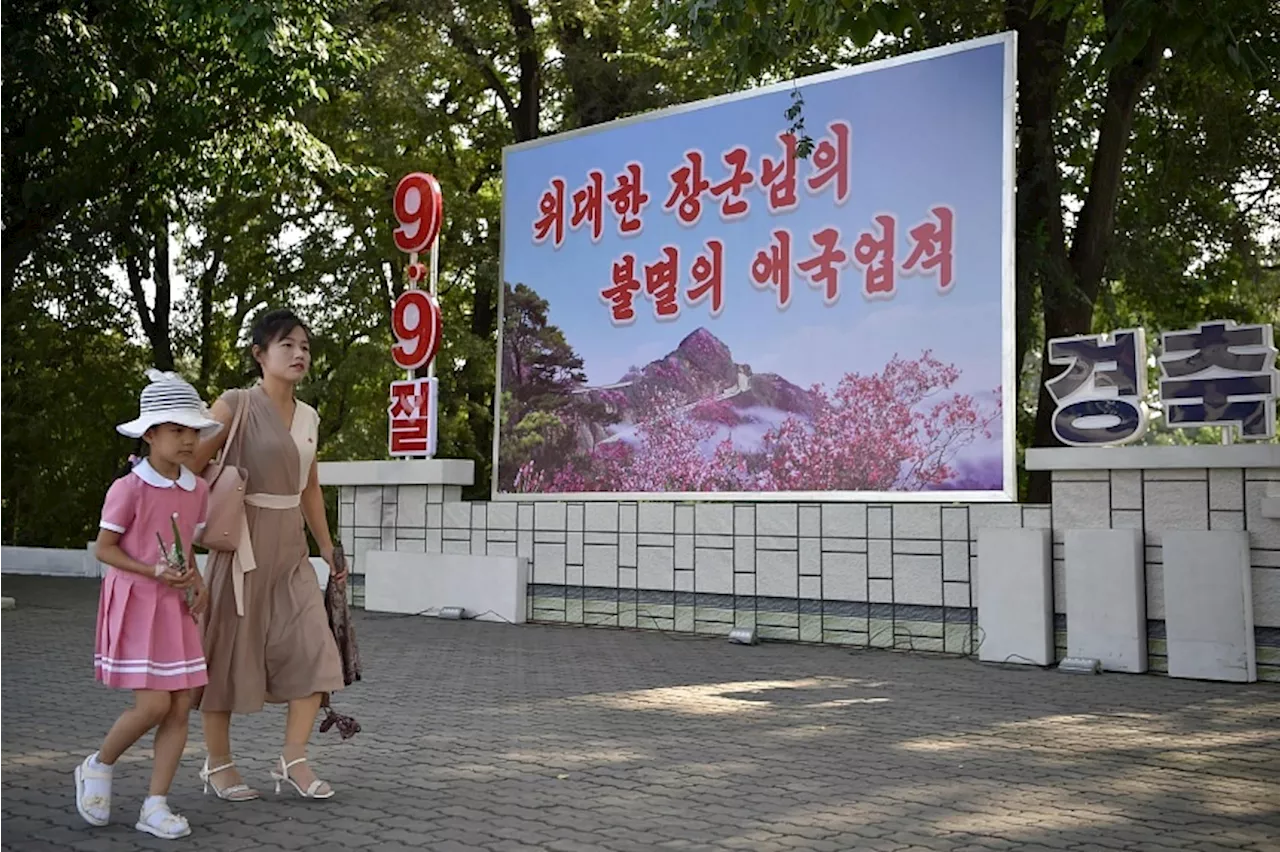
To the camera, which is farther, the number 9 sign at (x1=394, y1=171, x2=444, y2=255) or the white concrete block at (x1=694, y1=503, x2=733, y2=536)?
the number 9 sign at (x1=394, y1=171, x2=444, y2=255)

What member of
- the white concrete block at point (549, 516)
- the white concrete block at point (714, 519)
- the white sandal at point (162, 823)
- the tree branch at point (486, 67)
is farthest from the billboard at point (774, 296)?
the white sandal at point (162, 823)

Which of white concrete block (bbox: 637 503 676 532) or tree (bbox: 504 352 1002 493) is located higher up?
tree (bbox: 504 352 1002 493)

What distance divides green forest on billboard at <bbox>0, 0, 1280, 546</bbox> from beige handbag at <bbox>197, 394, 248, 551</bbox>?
3.69 m

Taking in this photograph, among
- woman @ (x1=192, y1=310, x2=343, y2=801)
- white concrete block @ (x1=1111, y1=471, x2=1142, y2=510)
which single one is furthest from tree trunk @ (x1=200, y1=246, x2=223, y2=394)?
woman @ (x1=192, y1=310, x2=343, y2=801)

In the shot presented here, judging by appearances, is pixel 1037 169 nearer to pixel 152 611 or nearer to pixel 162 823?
pixel 152 611

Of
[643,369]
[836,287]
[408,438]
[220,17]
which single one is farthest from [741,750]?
[220,17]

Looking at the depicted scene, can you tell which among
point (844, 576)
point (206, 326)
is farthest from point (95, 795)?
point (206, 326)

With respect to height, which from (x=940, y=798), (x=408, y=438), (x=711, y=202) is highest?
(x=711, y=202)

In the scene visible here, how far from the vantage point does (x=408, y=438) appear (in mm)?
14641

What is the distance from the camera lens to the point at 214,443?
16.9 feet

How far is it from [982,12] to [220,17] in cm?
768

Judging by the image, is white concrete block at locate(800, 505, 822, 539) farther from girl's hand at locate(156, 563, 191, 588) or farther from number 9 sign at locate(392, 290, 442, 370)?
girl's hand at locate(156, 563, 191, 588)

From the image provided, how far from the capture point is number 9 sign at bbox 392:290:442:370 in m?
14.3

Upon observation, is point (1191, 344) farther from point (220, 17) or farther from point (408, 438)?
point (220, 17)
